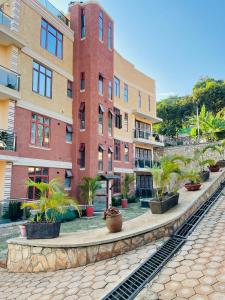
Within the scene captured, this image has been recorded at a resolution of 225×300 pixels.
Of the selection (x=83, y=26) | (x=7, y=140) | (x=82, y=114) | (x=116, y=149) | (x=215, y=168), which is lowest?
(x=215, y=168)

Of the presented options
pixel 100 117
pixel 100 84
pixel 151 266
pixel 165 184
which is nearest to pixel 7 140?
pixel 100 117

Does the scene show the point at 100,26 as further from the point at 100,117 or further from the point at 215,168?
the point at 215,168

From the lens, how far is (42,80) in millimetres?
17188

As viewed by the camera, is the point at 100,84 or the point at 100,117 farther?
the point at 100,84

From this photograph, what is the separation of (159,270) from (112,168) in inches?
670

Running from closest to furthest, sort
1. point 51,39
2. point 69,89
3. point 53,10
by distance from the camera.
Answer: point 51,39, point 53,10, point 69,89

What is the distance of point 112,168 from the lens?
22.2m

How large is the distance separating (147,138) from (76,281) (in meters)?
24.8

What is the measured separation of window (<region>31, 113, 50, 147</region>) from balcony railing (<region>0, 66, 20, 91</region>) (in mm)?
2368

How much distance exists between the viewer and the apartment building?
1452 cm

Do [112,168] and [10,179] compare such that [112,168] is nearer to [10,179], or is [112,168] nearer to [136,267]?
[10,179]

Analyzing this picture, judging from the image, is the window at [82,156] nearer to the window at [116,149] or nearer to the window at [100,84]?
the window at [100,84]

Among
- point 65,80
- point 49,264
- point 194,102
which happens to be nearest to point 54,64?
point 65,80

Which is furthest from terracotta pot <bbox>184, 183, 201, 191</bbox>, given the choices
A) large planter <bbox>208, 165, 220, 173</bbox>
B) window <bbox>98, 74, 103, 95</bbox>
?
window <bbox>98, 74, 103, 95</bbox>
